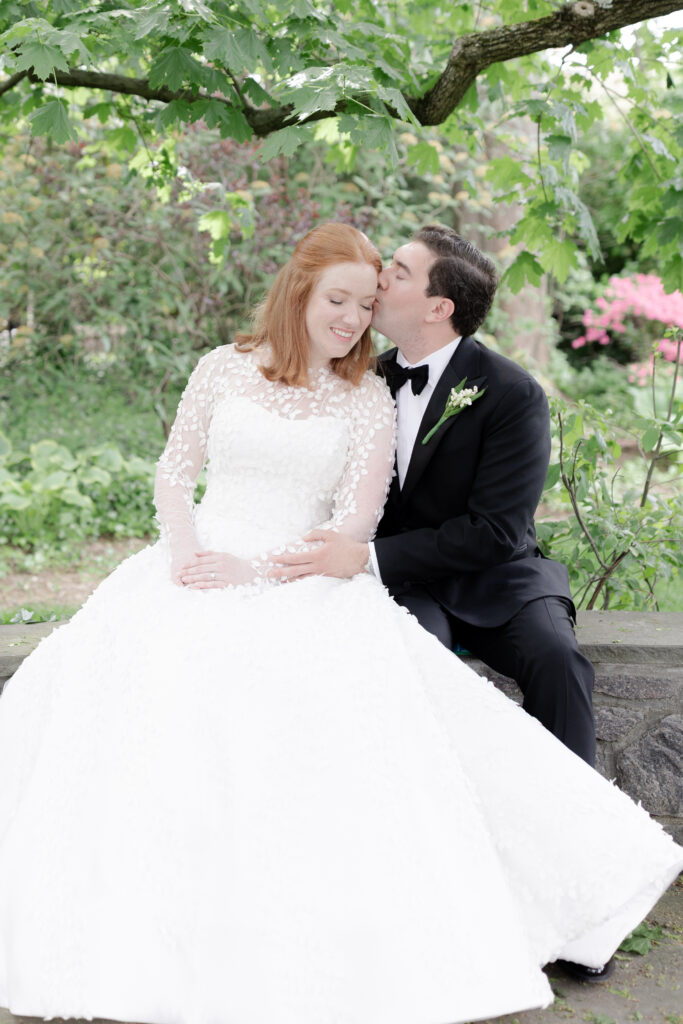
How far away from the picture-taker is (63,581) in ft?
18.1

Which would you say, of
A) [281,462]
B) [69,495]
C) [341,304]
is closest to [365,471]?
[281,462]

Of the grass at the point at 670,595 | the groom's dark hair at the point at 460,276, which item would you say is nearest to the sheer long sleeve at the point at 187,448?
the groom's dark hair at the point at 460,276

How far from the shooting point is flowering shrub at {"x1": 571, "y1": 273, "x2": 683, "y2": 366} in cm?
1055

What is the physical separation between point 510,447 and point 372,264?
0.67 meters

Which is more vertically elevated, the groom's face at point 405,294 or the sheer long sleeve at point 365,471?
the groom's face at point 405,294

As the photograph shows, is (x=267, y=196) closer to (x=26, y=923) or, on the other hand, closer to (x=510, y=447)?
(x=510, y=447)

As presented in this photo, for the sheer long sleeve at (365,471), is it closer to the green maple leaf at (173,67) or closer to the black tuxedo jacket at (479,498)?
the black tuxedo jacket at (479,498)

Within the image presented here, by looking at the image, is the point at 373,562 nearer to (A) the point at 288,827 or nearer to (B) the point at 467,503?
(B) the point at 467,503

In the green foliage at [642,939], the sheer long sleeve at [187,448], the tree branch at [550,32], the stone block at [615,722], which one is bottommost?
the green foliage at [642,939]

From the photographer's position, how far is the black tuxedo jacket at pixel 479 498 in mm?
2826

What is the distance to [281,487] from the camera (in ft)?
9.39

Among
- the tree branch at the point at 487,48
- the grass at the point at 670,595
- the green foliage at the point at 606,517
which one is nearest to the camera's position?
the tree branch at the point at 487,48

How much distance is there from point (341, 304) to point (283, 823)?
4.83 ft

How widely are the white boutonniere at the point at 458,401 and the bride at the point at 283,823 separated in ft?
1.74
